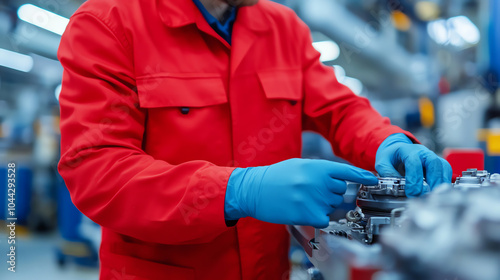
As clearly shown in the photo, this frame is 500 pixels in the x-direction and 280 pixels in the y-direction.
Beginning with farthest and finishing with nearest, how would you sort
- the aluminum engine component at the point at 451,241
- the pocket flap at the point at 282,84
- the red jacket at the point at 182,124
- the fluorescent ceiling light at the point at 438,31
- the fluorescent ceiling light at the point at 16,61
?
the fluorescent ceiling light at the point at 16,61 < the fluorescent ceiling light at the point at 438,31 < the pocket flap at the point at 282,84 < the red jacket at the point at 182,124 < the aluminum engine component at the point at 451,241

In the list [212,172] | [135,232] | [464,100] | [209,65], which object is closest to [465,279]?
[212,172]

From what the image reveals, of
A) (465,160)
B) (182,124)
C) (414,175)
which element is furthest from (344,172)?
(465,160)

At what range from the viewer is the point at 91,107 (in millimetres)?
1010

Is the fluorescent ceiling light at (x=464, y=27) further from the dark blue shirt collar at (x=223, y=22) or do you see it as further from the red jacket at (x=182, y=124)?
the dark blue shirt collar at (x=223, y=22)

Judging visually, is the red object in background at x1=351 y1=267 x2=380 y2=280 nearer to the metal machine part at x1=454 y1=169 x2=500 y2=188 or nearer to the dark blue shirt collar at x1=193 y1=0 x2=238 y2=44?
the metal machine part at x1=454 y1=169 x2=500 y2=188

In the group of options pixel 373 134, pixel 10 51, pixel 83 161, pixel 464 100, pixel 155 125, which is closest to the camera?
pixel 83 161

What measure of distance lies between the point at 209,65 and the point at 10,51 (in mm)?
7055

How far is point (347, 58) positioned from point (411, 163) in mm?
5136

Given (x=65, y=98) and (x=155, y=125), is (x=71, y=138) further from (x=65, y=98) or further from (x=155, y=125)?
(x=155, y=125)

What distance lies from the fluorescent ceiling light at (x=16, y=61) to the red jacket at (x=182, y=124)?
683 centimetres

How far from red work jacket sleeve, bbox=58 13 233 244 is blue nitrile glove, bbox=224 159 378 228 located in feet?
0.19

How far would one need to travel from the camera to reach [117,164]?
0.95 meters

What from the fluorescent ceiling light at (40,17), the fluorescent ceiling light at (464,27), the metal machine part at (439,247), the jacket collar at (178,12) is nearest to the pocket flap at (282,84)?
the jacket collar at (178,12)

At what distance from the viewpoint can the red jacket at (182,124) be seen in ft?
3.04
